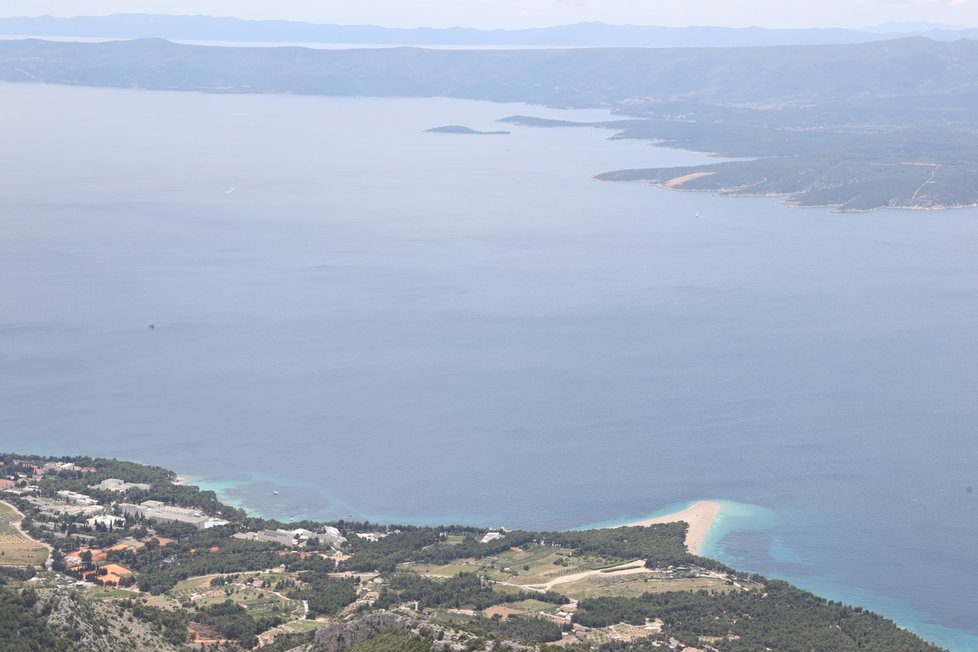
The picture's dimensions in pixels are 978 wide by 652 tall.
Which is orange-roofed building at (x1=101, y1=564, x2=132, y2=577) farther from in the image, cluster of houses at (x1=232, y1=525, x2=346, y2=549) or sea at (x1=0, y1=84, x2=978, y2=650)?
sea at (x1=0, y1=84, x2=978, y2=650)

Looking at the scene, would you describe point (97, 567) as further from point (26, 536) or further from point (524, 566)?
point (524, 566)

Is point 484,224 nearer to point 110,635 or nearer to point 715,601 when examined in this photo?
point 715,601

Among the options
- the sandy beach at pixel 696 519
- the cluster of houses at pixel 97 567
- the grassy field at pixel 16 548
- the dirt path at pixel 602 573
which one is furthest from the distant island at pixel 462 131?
the cluster of houses at pixel 97 567

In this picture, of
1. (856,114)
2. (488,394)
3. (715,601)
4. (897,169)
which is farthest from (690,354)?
(856,114)

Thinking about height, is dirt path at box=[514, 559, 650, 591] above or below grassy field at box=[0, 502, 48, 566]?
below

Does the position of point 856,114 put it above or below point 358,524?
above

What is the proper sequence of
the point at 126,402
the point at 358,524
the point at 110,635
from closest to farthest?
the point at 110,635 → the point at 358,524 → the point at 126,402

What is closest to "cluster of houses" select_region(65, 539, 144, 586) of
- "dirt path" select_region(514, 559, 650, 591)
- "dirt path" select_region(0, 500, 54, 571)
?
"dirt path" select_region(0, 500, 54, 571)

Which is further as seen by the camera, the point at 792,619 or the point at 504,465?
the point at 504,465
